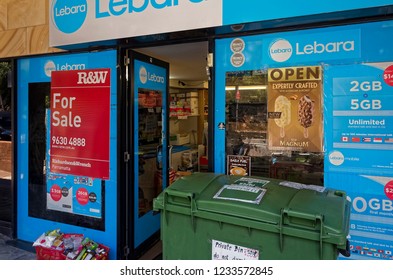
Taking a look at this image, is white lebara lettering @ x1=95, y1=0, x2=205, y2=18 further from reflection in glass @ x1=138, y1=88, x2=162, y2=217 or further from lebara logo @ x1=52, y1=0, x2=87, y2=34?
reflection in glass @ x1=138, y1=88, x2=162, y2=217

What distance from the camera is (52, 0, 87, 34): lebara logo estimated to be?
8.64ft

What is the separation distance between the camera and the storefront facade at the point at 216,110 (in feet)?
6.73

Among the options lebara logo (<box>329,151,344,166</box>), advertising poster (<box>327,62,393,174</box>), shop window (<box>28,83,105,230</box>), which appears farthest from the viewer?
shop window (<box>28,83,105,230</box>)

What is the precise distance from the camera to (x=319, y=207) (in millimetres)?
1342

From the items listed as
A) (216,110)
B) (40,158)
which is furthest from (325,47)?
(40,158)

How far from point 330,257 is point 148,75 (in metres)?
2.56

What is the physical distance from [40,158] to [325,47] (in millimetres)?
3001

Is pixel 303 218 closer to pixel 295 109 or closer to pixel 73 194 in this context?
pixel 295 109

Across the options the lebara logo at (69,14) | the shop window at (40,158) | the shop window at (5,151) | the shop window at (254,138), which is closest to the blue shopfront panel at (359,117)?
the shop window at (254,138)

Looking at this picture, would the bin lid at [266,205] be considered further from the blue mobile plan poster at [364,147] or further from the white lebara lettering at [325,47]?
the white lebara lettering at [325,47]

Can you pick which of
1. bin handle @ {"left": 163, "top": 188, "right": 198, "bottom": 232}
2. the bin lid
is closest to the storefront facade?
the bin lid

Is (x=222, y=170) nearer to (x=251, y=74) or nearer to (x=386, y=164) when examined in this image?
(x=251, y=74)

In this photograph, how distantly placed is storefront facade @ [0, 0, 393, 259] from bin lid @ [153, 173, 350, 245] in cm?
71
